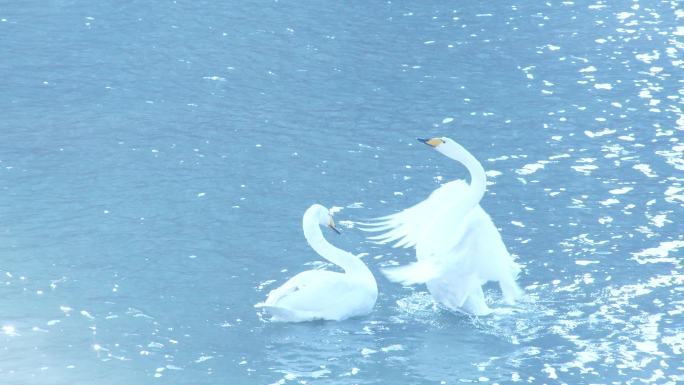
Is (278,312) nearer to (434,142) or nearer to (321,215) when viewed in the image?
(321,215)

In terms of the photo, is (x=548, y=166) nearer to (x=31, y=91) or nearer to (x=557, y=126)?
(x=557, y=126)

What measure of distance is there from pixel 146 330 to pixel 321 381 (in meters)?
1.51

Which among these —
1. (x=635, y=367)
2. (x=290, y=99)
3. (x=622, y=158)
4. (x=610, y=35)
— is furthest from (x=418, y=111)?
(x=635, y=367)

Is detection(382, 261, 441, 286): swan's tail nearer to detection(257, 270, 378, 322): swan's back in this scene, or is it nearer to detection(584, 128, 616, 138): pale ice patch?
detection(257, 270, 378, 322): swan's back

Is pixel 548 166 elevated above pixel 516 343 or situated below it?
above

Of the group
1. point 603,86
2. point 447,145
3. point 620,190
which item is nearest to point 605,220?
point 620,190

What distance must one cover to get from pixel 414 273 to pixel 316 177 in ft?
9.67

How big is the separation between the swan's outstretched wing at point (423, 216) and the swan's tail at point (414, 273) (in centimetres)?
37

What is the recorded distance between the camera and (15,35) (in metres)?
17.7

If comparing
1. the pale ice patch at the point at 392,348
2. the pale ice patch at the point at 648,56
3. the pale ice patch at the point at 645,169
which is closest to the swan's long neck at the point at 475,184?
the pale ice patch at the point at 392,348

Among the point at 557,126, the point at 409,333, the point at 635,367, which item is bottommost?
the point at 635,367

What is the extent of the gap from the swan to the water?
0.42 feet

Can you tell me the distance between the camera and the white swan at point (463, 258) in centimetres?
1020

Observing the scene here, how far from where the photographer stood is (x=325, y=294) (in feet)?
32.5
